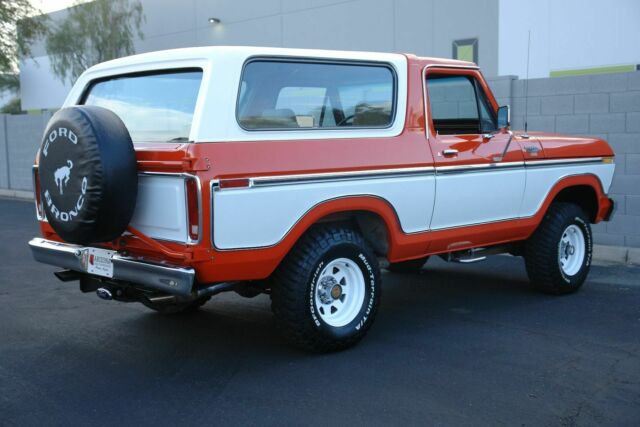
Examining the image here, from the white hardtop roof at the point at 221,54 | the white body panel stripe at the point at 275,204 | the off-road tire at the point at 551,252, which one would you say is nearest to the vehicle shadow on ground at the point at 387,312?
the off-road tire at the point at 551,252

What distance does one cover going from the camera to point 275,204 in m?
4.43

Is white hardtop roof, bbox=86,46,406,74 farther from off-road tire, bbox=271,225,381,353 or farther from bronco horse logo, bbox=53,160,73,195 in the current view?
off-road tire, bbox=271,225,381,353

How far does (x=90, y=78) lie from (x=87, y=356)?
2103mm

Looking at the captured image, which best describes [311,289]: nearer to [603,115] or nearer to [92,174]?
[92,174]

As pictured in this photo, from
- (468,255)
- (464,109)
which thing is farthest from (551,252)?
(464,109)

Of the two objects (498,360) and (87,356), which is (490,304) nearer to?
(498,360)

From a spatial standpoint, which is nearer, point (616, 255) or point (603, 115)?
point (616, 255)

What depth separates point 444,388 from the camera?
Result: 428 centimetres

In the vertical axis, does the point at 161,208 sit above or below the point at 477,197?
above

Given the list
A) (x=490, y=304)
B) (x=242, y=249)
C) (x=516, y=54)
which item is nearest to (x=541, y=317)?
(x=490, y=304)

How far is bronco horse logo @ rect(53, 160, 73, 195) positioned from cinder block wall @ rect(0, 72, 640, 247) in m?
6.38

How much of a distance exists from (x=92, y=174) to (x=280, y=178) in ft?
3.65

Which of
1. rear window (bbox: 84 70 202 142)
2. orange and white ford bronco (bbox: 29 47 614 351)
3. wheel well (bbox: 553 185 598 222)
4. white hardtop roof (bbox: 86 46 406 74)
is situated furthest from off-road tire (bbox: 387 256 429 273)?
rear window (bbox: 84 70 202 142)

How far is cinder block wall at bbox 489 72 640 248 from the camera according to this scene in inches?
326
